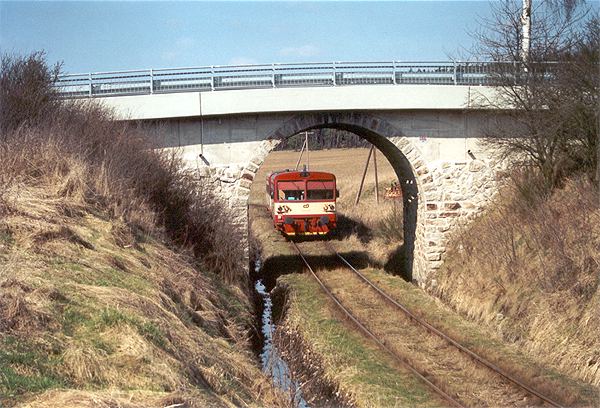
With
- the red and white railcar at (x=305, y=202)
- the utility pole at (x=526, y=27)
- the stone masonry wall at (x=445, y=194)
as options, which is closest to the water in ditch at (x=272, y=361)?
the red and white railcar at (x=305, y=202)

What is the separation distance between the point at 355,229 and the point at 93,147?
55.7 ft

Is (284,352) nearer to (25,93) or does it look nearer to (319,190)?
→ (25,93)

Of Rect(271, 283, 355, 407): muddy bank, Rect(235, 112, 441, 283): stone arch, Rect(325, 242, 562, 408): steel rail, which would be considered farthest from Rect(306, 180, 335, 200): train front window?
Rect(271, 283, 355, 407): muddy bank

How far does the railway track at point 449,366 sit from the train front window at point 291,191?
329 inches

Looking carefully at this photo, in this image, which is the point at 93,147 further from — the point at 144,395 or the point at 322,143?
the point at 322,143

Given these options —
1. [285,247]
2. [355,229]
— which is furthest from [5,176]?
[355,229]

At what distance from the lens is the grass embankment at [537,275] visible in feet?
40.1

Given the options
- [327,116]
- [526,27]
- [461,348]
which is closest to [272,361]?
[461,348]

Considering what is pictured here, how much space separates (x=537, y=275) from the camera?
563 inches

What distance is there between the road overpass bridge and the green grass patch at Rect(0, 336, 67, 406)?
456 inches

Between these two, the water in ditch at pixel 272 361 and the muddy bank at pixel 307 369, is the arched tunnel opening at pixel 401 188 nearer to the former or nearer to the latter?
the water in ditch at pixel 272 361

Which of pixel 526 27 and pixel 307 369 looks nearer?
pixel 307 369

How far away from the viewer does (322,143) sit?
3762 inches

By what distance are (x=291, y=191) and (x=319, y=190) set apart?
91 centimetres
